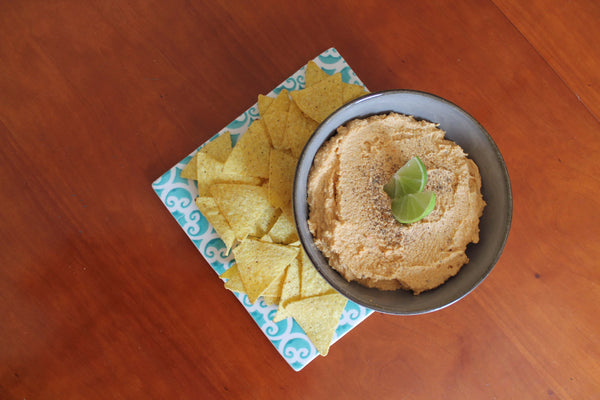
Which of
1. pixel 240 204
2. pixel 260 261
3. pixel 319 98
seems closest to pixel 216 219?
pixel 240 204

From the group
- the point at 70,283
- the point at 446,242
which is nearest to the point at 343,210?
the point at 446,242

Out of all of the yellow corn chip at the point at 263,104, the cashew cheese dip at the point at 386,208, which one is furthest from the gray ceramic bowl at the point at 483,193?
the yellow corn chip at the point at 263,104

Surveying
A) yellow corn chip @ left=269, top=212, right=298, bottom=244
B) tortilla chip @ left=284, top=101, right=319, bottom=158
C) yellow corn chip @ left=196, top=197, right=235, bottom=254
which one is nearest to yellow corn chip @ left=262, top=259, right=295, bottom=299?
yellow corn chip @ left=269, top=212, right=298, bottom=244

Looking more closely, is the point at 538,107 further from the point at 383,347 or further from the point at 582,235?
the point at 383,347

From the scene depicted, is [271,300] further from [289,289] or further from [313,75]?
[313,75]

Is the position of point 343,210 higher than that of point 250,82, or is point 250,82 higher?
point 250,82

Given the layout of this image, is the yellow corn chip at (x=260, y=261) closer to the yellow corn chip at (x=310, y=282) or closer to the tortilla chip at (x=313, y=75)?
the yellow corn chip at (x=310, y=282)

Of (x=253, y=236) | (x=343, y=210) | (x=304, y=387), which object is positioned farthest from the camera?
(x=304, y=387)
